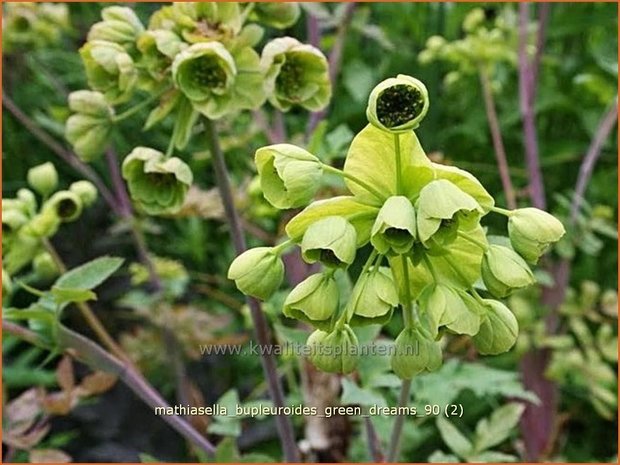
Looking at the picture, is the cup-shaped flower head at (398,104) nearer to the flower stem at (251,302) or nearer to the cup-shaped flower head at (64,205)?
the flower stem at (251,302)

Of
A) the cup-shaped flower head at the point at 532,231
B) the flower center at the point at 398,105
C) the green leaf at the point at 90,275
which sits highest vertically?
the flower center at the point at 398,105

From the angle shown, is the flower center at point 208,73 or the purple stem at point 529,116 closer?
the flower center at point 208,73

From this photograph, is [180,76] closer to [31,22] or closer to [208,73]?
[208,73]

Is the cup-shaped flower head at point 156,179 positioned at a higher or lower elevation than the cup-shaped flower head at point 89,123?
lower

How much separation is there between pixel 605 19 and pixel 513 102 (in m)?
0.27

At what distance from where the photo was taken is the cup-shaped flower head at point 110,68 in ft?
3.36

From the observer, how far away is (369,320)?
2.59 ft

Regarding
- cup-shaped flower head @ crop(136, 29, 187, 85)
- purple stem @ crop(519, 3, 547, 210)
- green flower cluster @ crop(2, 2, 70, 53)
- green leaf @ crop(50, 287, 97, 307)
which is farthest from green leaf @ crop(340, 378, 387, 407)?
green flower cluster @ crop(2, 2, 70, 53)

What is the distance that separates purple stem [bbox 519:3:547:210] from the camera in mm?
1647

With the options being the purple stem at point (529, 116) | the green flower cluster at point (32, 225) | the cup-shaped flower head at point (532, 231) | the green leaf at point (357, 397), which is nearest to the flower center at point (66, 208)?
the green flower cluster at point (32, 225)

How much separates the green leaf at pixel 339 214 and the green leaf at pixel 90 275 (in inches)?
12.7

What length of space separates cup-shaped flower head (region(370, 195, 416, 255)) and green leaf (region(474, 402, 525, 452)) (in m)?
0.57

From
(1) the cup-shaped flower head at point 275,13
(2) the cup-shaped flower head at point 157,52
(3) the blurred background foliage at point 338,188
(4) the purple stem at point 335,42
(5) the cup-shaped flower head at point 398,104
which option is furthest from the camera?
(3) the blurred background foliage at point 338,188

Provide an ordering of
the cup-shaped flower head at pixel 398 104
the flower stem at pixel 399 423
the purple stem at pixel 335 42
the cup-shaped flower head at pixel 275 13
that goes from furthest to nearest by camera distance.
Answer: the purple stem at pixel 335 42 → the cup-shaped flower head at pixel 275 13 → the flower stem at pixel 399 423 → the cup-shaped flower head at pixel 398 104
